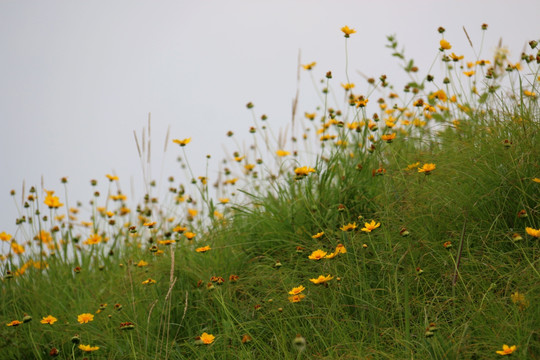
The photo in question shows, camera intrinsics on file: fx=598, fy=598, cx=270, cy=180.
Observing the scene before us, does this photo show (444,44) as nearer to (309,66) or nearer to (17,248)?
(309,66)

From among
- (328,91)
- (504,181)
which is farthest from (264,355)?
(328,91)

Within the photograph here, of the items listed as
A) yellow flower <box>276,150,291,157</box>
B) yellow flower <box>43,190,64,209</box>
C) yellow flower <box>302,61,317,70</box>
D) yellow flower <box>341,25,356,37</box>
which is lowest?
yellow flower <box>43,190,64,209</box>

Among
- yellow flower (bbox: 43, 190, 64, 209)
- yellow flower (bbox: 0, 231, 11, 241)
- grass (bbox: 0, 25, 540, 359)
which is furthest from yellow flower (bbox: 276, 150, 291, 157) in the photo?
yellow flower (bbox: 0, 231, 11, 241)

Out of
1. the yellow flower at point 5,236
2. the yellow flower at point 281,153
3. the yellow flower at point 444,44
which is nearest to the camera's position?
the yellow flower at point 444,44

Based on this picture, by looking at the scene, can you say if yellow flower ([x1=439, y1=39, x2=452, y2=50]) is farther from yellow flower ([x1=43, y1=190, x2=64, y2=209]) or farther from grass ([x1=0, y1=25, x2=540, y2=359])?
yellow flower ([x1=43, y1=190, x2=64, y2=209])

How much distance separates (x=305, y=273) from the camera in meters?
2.48

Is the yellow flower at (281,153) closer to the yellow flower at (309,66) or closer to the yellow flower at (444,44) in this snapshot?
the yellow flower at (309,66)

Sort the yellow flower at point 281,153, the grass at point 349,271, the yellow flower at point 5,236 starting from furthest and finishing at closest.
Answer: the yellow flower at point 5,236
the yellow flower at point 281,153
the grass at point 349,271

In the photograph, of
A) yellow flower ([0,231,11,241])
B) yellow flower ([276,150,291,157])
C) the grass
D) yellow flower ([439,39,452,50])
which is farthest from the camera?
yellow flower ([0,231,11,241])

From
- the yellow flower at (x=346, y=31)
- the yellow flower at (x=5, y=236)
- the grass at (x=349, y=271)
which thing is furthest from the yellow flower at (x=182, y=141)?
the yellow flower at (x=5, y=236)

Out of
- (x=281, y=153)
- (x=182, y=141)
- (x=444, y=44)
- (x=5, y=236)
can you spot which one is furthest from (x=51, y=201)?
(x=444, y=44)

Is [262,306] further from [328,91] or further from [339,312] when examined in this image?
[328,91]

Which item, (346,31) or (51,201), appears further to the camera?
(51,201)

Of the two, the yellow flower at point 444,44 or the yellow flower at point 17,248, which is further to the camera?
the yellow flower at point 17,248
